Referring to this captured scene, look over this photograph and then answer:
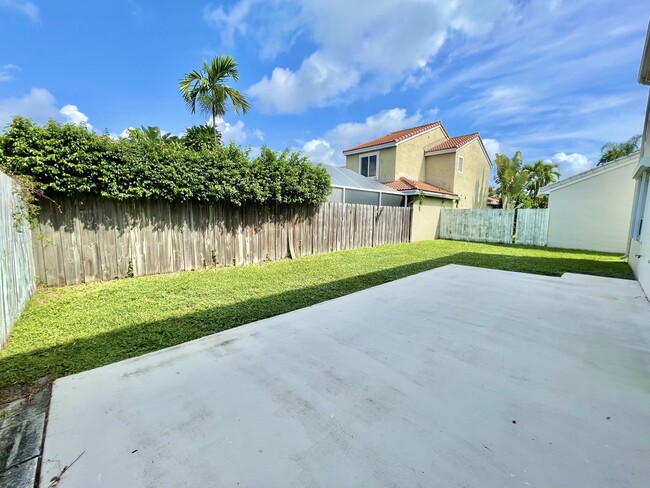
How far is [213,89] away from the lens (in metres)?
9.52

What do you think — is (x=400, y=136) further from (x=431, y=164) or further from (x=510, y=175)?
(x=510, y=175)

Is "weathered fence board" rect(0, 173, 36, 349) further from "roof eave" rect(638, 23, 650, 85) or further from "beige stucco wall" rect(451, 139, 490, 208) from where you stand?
"beige stucco wall" rect(451, 139, 490, 208)

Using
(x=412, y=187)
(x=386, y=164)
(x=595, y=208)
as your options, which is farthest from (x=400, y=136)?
(x=595, y=208)

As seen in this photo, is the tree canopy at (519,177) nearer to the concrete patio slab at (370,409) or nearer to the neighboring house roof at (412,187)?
the neighboring house roof at (412,187)

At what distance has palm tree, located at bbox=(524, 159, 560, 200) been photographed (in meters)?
21.3

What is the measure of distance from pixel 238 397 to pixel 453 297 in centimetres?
361

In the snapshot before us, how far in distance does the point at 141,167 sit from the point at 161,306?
9.61 feet

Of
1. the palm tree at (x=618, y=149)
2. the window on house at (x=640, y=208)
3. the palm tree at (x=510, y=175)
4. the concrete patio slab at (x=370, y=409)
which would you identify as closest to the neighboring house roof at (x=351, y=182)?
the window on house at (x=640, y=208)

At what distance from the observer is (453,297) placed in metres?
4.39

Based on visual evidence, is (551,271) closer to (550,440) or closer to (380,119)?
(550,440)

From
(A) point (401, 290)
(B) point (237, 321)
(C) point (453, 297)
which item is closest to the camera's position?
(B) point (237, 321)

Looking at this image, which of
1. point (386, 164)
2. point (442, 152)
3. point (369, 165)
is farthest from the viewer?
point (369, 165)

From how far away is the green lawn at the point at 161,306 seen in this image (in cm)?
279

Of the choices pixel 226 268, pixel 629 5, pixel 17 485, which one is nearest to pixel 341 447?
pixel 17 485
